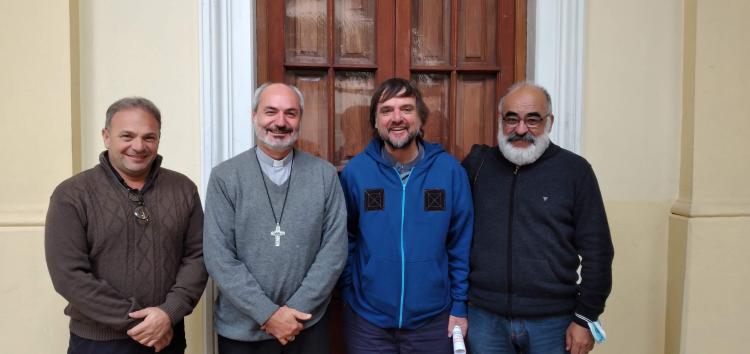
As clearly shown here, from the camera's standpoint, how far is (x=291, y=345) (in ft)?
6.70

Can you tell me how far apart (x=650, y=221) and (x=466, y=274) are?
133 cm

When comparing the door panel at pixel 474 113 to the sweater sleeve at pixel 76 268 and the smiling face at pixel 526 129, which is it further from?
the sweater sleeve at pixel 76 268

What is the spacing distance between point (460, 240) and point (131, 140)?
1.35m

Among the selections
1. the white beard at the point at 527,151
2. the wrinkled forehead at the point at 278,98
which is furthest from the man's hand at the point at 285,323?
the white beard at the point at 527,151

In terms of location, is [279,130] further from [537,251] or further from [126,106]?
[537,251]

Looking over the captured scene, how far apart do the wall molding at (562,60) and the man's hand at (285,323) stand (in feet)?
5.46

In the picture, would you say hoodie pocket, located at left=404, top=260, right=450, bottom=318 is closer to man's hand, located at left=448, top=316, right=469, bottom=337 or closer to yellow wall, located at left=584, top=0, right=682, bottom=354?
man's hand, located at left=448, top=316, right=469, bottom=337

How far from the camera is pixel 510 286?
2111 mm

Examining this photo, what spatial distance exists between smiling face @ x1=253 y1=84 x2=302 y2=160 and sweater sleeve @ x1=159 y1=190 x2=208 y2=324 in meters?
0.37

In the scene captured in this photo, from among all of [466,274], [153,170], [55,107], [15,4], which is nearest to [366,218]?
[466,274]

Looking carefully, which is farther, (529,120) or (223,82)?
(223,82)

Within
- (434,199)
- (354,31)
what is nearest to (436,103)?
(354,31)

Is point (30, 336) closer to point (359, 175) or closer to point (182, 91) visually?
point (182, 91)

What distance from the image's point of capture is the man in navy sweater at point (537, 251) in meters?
2.10
